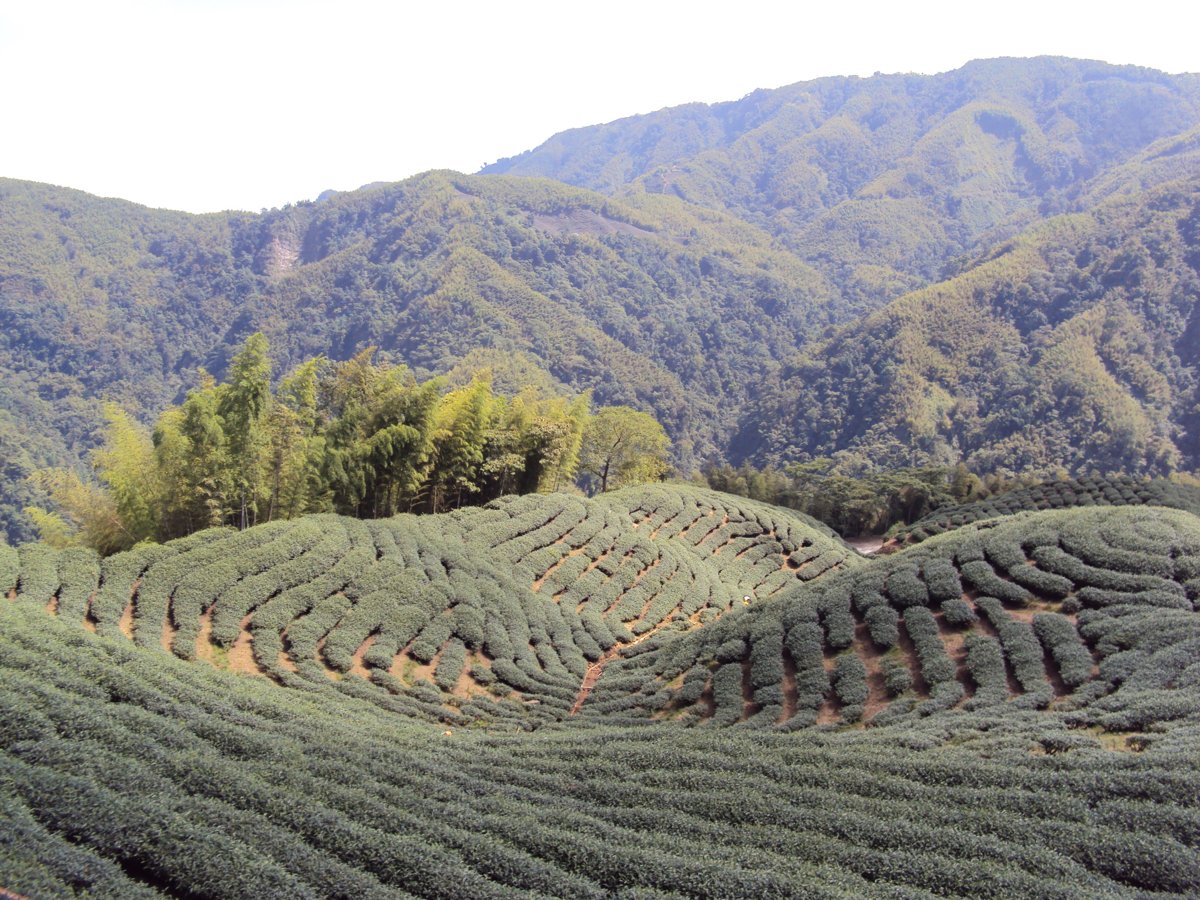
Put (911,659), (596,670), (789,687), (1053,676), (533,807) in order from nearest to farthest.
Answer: (533,807), (1053,676), (911,659), (789,687), (596,670)

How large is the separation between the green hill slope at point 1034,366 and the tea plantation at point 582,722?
12029 cm

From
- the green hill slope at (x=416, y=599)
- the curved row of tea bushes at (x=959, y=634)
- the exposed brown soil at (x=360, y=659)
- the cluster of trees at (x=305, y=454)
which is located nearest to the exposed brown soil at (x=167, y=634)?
the green hill slope at (x=416, y=599)

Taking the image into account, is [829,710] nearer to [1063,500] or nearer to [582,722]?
[582,722]

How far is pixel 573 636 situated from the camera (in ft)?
90.0

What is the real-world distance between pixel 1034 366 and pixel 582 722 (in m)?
161

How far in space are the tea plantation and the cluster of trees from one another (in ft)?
14.5

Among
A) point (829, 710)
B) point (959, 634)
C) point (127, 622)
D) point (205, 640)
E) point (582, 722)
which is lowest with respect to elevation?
point (582, 722)

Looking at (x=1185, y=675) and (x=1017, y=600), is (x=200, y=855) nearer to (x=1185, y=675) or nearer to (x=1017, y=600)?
(x=1185, y=675)

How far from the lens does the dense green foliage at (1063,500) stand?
4800cm

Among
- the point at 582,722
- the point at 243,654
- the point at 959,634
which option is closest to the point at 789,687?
the point at 959,634

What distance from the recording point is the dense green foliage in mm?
48000

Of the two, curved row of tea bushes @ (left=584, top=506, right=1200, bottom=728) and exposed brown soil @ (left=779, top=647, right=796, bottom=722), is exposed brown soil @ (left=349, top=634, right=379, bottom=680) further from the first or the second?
exposed brown soil @ (left=779, top=647, right=796, bottom=722)

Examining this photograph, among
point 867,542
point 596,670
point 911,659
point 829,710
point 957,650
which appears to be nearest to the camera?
point 829,710

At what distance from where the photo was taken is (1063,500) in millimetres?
50250
